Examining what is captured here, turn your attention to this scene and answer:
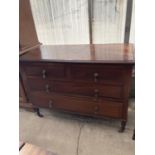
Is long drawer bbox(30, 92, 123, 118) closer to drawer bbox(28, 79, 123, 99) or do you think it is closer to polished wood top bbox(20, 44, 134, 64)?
drawer bbox(28, 79, 123, 99)

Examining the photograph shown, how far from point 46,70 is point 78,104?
18.4 inches

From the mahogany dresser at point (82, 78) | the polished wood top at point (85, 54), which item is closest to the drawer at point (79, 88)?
the mahogany dresser at point (82, 78)

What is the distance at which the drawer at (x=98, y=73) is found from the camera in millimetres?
1345

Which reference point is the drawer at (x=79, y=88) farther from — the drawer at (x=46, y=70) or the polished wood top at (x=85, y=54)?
the polished wood top at (x=85, y=54)

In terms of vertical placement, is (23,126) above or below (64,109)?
below

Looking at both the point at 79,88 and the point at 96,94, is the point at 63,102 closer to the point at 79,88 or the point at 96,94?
the point at 79,88

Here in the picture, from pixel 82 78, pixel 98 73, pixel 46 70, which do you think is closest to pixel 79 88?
pixel 82 78

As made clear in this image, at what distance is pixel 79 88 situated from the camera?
5.10 feet

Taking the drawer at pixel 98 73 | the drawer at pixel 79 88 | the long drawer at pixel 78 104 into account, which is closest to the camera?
the drawer at pixel 98 73

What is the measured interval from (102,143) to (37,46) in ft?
4.30

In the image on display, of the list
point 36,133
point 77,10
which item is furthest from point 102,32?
point 36,133

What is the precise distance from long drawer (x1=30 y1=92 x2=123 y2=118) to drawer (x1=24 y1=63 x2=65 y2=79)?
236 millimetres

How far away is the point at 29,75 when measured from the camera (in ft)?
5.58

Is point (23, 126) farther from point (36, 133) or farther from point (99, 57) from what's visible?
point (99, 57)
